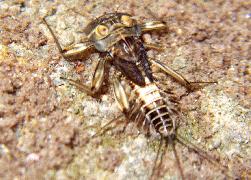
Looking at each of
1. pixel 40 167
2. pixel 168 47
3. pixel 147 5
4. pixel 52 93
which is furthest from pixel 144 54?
pixel 40 167

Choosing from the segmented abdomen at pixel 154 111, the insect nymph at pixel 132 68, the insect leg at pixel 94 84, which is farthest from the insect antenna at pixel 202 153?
the insect leg at pixel 94 84

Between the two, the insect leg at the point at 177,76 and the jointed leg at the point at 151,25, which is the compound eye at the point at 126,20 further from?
the insect leg at the point at 177,76

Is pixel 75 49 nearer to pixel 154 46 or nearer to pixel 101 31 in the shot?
pixel 101 31

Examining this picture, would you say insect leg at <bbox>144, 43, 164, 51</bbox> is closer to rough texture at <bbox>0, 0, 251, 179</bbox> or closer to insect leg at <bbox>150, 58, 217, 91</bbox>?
rough texture at <bbox>0, 0, 251, 179</bbox>

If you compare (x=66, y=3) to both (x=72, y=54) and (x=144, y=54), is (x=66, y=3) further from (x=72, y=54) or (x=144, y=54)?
(x=144, y=54)

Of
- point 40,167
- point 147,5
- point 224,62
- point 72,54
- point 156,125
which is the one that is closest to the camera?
point 40,167

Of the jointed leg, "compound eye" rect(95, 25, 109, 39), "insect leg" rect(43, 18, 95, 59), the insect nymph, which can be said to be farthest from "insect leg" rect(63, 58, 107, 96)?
the jointed leg
